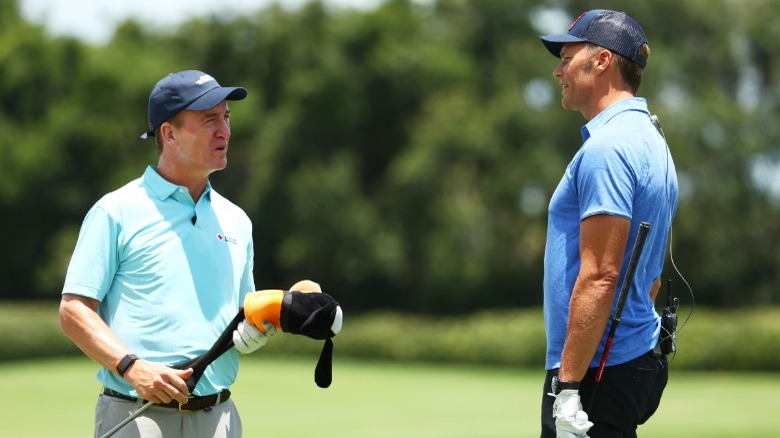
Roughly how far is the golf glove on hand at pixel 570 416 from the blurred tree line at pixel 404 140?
32981 millimetres

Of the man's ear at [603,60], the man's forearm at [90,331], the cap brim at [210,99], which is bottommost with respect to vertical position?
the man's forearm at [90,331]

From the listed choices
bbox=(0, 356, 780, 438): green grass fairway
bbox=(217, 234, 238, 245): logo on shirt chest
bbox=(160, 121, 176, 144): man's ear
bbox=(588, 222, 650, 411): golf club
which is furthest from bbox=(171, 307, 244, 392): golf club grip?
bbox=(0, 356, 780, 438): green grass fairway

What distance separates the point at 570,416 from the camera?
12.6 feet

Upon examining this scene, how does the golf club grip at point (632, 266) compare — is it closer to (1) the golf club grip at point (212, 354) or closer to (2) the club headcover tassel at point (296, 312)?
(2) the club headcover tassel at point (296, 312)

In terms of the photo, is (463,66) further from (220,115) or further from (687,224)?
(220,115)

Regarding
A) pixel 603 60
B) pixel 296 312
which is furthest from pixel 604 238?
pixel 296 312

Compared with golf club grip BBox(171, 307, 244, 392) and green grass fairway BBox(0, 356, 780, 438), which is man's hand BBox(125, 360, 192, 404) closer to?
golf club grip BBox(171, 307, 244, 392)

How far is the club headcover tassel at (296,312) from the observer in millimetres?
4105

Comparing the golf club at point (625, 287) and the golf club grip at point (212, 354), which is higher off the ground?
the golf club at point (625, 287)

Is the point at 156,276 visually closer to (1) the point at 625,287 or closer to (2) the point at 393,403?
(1) the point at 625,287

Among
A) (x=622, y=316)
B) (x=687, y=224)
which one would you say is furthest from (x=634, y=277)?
(x=687, y=224)

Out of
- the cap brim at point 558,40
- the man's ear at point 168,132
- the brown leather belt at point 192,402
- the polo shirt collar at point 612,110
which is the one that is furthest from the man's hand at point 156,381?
the cap brim at point 558,40

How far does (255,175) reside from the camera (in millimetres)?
42312

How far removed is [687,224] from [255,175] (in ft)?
53.1
